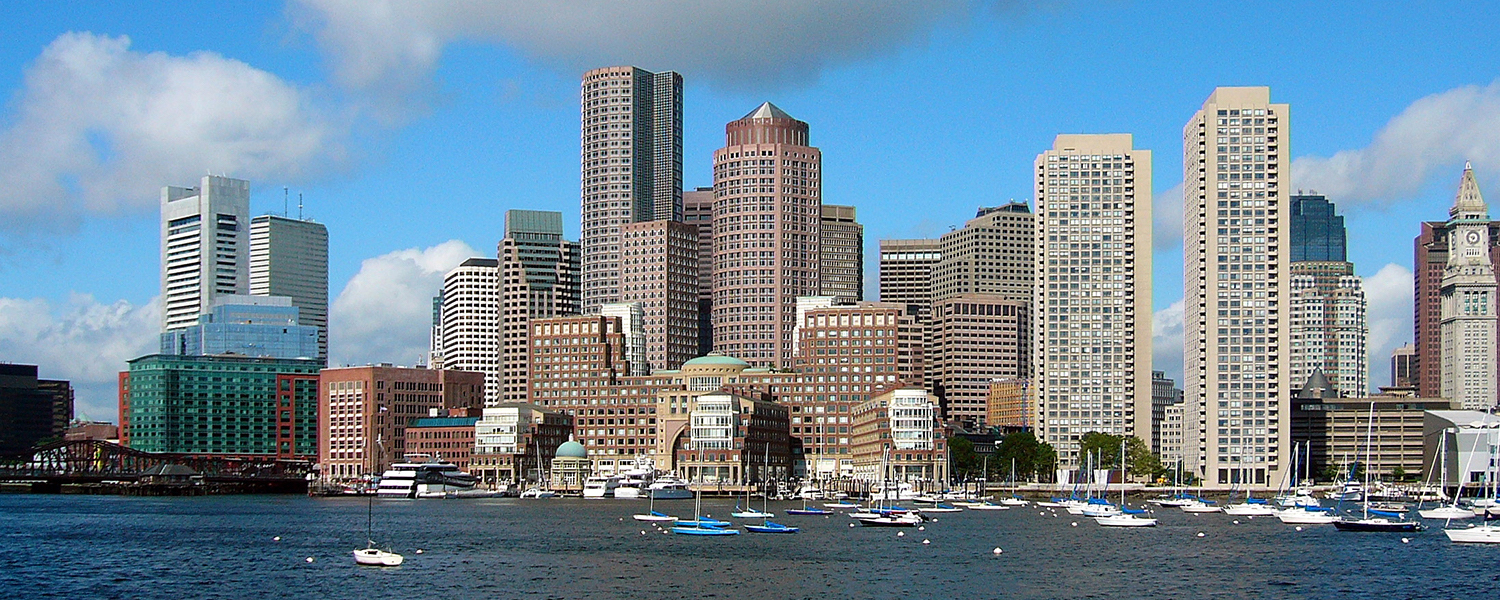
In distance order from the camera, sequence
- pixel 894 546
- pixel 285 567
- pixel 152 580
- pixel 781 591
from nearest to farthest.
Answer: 1. pixel 781 591
2. pixel 152 580
3. pixel 285 567
4. pixel 894 546

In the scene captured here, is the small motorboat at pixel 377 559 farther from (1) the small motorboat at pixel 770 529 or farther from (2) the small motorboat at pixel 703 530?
(1) the small motorboat at pixel 770 529

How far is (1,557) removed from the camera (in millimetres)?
162375

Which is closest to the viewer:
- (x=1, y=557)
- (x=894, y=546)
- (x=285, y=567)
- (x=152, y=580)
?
(x=152, y=580)

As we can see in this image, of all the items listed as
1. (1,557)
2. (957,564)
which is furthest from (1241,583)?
(1,557)

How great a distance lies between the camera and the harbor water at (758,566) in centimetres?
13075

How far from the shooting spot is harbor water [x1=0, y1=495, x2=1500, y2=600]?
429 ft

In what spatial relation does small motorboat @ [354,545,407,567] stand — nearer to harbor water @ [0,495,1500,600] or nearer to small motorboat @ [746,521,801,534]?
harbor water @ [0,495,1500,600]

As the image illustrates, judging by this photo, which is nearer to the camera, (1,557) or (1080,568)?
(1080,568)

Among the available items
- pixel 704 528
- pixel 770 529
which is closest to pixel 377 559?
pixel 704 528

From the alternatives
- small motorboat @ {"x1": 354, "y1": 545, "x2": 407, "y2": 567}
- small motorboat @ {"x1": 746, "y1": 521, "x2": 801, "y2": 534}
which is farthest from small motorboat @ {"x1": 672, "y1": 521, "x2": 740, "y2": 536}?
small motorboat @ {"x1": 354, "y1": 545, "x2": 407, "y2": 567}

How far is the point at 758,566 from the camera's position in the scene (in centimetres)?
14988

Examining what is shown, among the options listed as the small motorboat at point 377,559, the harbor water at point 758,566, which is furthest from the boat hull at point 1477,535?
the small motorboat at point 377,559

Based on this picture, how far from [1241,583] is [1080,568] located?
1620cm

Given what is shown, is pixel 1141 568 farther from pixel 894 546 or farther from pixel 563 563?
pixel 563 563
